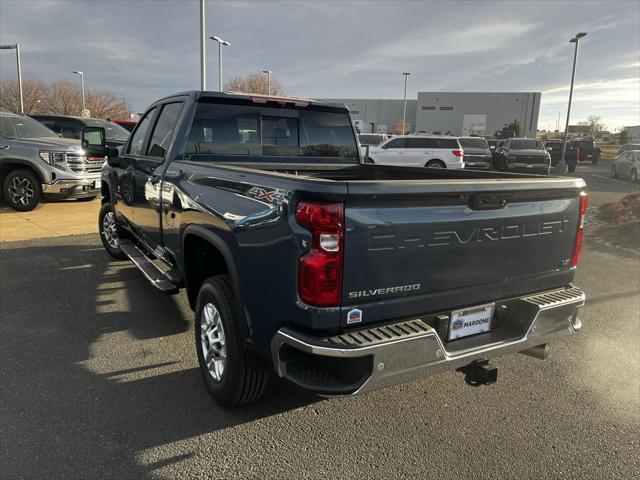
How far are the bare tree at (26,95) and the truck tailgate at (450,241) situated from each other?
203 feet

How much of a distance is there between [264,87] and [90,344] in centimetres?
5175

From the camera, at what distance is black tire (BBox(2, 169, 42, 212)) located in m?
9.77

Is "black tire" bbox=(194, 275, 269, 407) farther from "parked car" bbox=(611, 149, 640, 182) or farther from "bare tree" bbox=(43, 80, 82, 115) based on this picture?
"bare tree" bbox=(43, 80, 82, 115)

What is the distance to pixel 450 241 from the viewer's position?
259cm

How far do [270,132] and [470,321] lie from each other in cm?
254

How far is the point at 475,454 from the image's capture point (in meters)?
2.86

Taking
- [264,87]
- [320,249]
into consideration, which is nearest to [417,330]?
[320,249]

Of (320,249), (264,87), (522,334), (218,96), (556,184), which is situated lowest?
(522,334)

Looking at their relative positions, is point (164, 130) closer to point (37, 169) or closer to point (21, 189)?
point (37, 169)

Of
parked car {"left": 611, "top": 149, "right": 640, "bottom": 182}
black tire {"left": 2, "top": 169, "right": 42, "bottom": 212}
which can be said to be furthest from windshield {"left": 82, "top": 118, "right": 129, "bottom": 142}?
parked car {"left": 611, "top": 149, "right": 640, "bottom": 182}

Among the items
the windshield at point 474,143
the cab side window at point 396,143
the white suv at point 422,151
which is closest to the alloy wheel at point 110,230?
the white suv at point 422,151

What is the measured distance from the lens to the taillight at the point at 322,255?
2281 mm

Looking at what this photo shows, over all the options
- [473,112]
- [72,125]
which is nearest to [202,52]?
[72,125]

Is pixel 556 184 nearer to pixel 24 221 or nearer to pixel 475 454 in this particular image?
pixel 475 454
